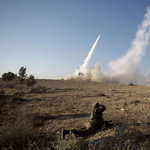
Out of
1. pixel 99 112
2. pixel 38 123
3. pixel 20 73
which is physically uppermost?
pixel 20 73

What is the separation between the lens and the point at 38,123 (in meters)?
6.00

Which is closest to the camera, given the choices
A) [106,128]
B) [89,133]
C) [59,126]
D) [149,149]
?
[149,149]

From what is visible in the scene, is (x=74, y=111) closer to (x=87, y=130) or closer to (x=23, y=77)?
(x=87, y=130)

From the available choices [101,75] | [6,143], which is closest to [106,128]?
[6,143]

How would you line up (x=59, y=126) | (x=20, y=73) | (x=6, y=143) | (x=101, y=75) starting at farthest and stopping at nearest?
(x=101, y=75) < (x=20, y=73) < (x=59, y=126) < (x=6, y=143)

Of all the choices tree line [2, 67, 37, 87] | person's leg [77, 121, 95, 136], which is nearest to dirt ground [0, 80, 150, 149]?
person's leg [77, 121, 95, 136]

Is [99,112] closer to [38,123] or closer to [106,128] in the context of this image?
[106,128]

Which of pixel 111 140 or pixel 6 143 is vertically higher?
pixel 111 140

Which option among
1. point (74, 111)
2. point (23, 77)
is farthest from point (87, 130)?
point (23, 77)

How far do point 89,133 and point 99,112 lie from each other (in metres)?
0.87

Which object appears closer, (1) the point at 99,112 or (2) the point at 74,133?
(2) the point at 74,133

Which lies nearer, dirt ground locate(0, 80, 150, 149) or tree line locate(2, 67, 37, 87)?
dirt ground locate(0, 80, 150, 149)

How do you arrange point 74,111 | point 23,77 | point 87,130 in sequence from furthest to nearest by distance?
point 23,77, point 74,111, point 87,130

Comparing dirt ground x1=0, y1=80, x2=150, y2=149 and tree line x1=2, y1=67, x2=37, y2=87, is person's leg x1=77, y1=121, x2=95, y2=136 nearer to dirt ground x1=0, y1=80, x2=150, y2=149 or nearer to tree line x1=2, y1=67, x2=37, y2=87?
dirt ground x1=0, y1=80, x2=150, y2=149
